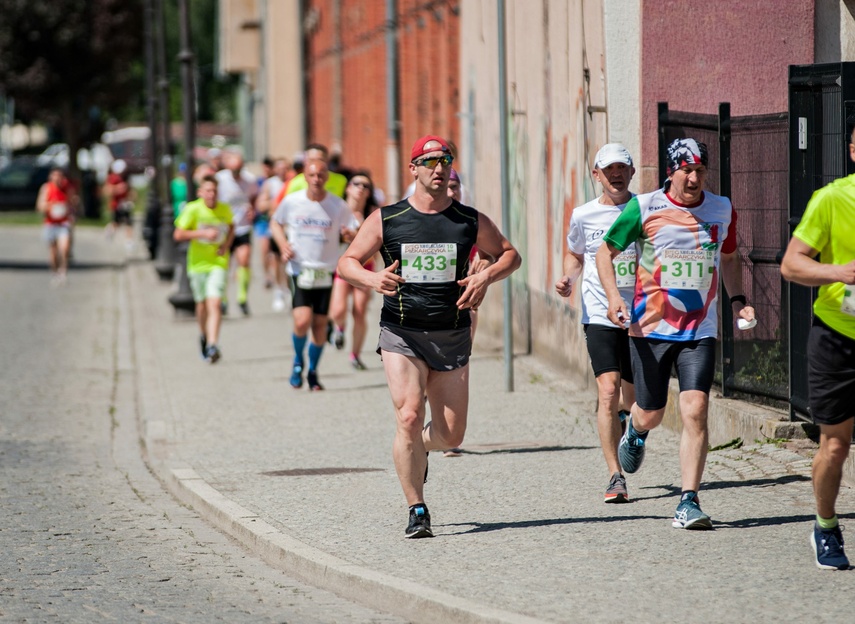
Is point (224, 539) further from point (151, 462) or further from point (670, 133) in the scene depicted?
point (670, 133)

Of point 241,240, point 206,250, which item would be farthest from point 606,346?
point 241,240

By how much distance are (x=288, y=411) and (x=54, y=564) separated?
5273 millimetres

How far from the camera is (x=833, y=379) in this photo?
22.2ft

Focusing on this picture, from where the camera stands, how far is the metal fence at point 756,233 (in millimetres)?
10227

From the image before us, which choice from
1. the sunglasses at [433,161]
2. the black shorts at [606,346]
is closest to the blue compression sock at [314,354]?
the black shorts at [606,346]

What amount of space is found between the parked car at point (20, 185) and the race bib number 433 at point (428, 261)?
54.3 metres

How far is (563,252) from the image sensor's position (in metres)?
13.8

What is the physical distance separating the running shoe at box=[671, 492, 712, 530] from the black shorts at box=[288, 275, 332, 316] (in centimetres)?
666

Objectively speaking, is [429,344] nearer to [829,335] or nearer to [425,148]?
[425,148]

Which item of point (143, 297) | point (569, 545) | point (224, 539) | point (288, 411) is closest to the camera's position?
point (569, 545)

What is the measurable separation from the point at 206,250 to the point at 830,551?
10660 millimetres

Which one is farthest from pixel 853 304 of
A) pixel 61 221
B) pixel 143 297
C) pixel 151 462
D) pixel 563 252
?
pixel 61 221

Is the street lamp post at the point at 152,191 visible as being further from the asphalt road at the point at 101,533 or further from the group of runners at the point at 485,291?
the group of runners at the point at 485,291

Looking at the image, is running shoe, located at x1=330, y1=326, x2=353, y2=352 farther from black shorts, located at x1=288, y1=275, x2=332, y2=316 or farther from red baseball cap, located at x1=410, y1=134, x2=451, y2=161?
red baseball cap, located at x1=410, y1=134, x2=451, y2=161
